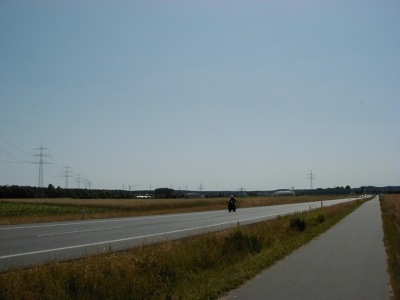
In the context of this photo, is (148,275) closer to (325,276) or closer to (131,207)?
(325,276)

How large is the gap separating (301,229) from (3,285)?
65.0ft

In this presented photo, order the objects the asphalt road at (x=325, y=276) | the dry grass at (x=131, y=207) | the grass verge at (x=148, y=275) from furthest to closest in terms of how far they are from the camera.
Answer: the dry grass at (x=131, y=207) < the asphalt road at (x=325, y=276) < the grass verge at (x=148, y=275)

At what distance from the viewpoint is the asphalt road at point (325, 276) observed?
926cm

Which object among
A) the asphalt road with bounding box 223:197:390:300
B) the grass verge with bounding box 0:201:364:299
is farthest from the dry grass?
the asphalt road with bounding box 223:197:390:300

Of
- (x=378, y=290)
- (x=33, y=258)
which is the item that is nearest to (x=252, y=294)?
(x=378, y=290)

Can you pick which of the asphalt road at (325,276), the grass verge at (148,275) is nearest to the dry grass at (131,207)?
the grass verge at (148,275)

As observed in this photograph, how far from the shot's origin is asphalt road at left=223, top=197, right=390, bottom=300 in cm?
926

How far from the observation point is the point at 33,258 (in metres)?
12.9

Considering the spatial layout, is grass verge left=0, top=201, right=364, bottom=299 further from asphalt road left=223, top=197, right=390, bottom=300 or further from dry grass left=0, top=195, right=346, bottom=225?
dry grass left=0, top=195, right=346, bottom=225

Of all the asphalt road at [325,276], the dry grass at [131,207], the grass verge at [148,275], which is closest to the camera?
the grass verge at [148,275]

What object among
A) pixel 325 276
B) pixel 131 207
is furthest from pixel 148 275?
pixel 131 207

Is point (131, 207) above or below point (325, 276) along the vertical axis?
above

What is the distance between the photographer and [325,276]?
441 inches

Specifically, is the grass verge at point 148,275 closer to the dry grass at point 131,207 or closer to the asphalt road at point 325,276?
the asphalt road at point 325,276
